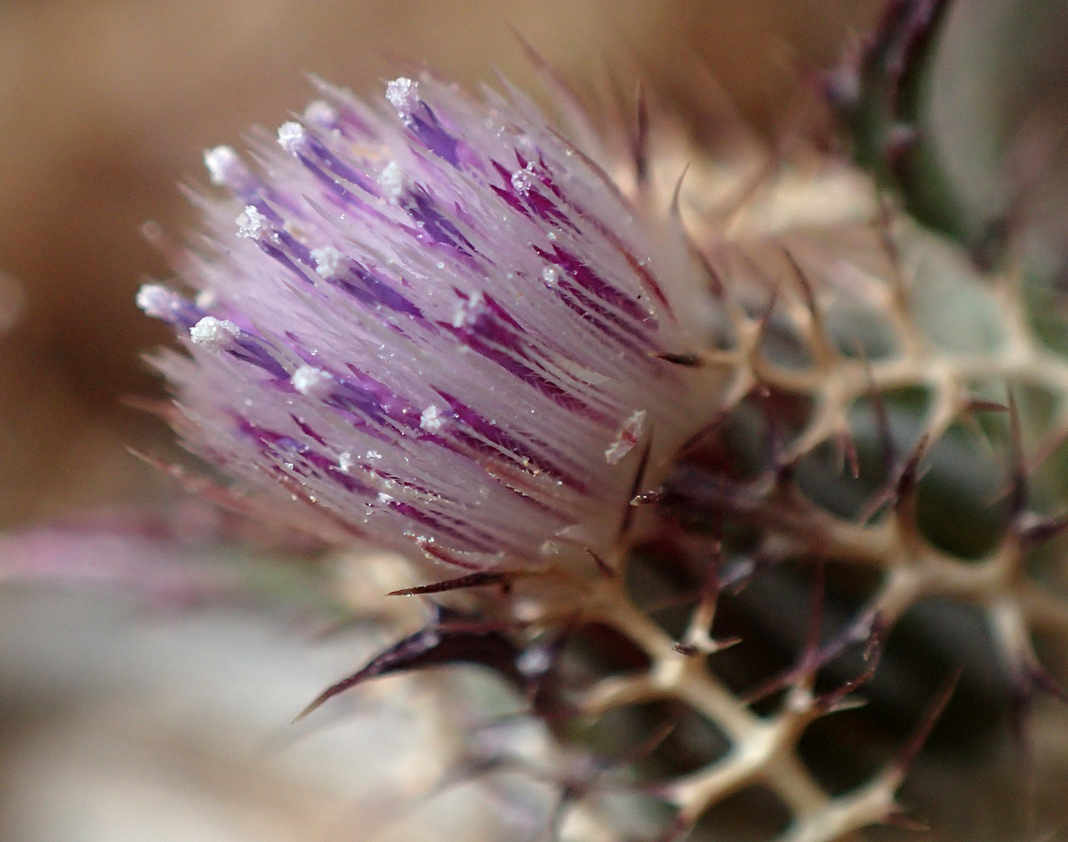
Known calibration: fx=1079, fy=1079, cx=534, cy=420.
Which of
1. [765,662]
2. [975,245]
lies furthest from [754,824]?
[975,245]

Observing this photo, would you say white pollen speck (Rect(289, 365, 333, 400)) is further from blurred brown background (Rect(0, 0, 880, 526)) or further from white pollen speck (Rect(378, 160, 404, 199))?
blurred brown background (Rect(0, 0, 880, 526))

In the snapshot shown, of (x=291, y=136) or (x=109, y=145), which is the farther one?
(x=109, y=145)

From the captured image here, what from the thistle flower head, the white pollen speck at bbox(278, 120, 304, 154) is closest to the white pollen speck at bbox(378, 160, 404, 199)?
the thistle flower head

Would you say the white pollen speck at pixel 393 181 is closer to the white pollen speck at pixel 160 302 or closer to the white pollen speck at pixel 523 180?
the white pollen speck at pixel 523 180

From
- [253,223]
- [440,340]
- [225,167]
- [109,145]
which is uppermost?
[109,145]

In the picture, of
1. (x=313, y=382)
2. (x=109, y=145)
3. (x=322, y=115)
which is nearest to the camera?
(x=313, y=382)

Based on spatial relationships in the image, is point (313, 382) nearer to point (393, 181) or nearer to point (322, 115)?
point (393, 181)

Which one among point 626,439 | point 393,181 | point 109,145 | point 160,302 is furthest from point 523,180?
point 109,145
